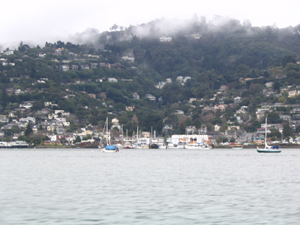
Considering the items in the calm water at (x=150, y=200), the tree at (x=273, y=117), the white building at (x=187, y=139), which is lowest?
the calm water at (x=150, y=200)

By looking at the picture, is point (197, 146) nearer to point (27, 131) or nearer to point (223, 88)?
point (27, 131)

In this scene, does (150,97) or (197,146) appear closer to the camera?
(197,146)

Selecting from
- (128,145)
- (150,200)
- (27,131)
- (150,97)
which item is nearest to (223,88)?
(150,97)

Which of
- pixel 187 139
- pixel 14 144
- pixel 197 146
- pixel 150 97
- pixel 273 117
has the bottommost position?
pixel 14 144

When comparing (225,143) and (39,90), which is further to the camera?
(39,90)

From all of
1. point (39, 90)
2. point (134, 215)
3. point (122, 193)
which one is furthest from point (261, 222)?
point (39, 90)

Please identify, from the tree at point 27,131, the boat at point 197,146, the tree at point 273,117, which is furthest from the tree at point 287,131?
the tree at point 27,131

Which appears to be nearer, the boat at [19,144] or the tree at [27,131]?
the boat at [19,144]

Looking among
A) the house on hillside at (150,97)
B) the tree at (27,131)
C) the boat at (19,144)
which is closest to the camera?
the boat at (19,144)

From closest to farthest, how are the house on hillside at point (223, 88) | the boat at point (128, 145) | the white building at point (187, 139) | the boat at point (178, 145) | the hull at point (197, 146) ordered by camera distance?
1. the hull at point (197, 146)
2. the boat at point (128, 145)
3. the boat at point (178, 145)
4. the white building at point (187, 139)
5. the house on hillside at point (223, 88)

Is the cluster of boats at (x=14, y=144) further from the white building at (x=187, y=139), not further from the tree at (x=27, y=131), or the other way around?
the white building at (x=187, y=139)

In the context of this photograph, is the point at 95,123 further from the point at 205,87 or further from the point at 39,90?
the point at 205,87

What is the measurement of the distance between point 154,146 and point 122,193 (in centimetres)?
9390

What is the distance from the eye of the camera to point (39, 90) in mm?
156625
